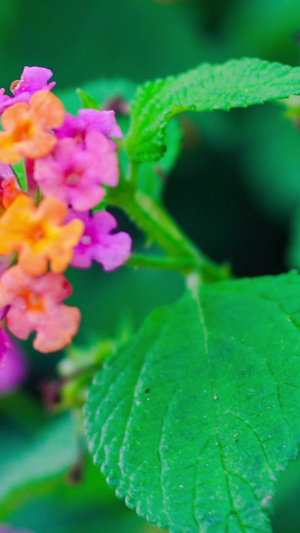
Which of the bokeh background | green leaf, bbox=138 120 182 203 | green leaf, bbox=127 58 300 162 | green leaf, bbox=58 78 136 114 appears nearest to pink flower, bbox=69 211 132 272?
green leaf, bbox=127 58 300 162

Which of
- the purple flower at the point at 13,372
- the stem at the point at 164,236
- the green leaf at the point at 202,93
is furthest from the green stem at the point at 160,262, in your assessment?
the purple flower at the point at 13,372

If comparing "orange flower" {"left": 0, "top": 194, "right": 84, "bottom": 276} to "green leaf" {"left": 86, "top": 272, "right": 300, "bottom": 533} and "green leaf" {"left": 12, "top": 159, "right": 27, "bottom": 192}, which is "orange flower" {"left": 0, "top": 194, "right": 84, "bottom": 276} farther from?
"green leaf" {"left": 86, "top": 272, "right": 300, "bottom": 533}

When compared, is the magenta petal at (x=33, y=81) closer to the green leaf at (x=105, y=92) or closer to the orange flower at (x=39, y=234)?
the orange flower at (x=39, y=234)

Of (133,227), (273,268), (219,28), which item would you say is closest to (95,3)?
(219,28)

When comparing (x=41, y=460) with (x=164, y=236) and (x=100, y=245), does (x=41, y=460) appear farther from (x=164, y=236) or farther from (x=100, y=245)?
(x=100, y=245)

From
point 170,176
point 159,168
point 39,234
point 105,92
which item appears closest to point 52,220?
point 39,234
